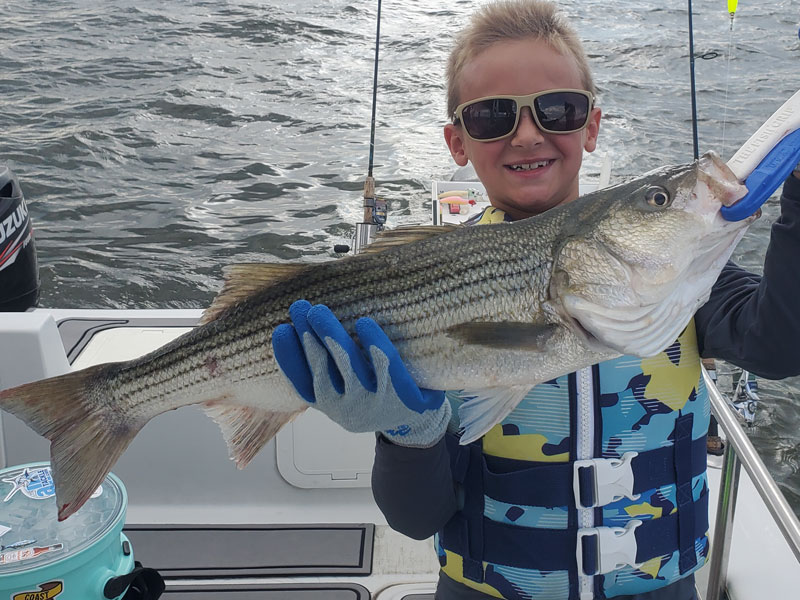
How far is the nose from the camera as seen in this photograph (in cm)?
223

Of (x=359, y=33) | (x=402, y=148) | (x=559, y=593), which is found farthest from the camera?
(x=359, y=33)

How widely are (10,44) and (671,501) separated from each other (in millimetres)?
17732

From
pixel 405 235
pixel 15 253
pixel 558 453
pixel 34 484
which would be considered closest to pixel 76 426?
pixel 34 484

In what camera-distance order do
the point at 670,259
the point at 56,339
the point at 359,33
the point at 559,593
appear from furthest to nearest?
the point at 359,33, the point at 56,339, the point at 559,593, the point at 670,259

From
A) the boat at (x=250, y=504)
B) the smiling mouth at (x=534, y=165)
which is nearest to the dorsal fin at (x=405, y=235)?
the smiling mouth at (x=534, y=165)

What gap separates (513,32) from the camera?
2.37 meters

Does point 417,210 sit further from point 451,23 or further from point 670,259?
point 451,23

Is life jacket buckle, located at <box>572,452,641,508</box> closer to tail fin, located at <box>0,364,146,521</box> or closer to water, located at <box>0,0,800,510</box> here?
tail fin, located at <box>0,364,146,521</box>

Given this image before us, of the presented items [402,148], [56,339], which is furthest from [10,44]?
[56,339]

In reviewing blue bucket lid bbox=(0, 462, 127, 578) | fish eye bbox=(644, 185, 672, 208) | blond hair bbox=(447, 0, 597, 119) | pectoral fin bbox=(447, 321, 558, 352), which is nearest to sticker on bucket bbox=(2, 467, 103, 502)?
blue bucket lid bbox=(0, 462, 127, 578)

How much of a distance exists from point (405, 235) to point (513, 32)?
838 mm

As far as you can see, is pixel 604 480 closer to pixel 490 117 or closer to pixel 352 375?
pixel 352 375

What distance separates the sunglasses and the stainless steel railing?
1073 millimetres

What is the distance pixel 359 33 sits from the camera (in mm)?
18781
